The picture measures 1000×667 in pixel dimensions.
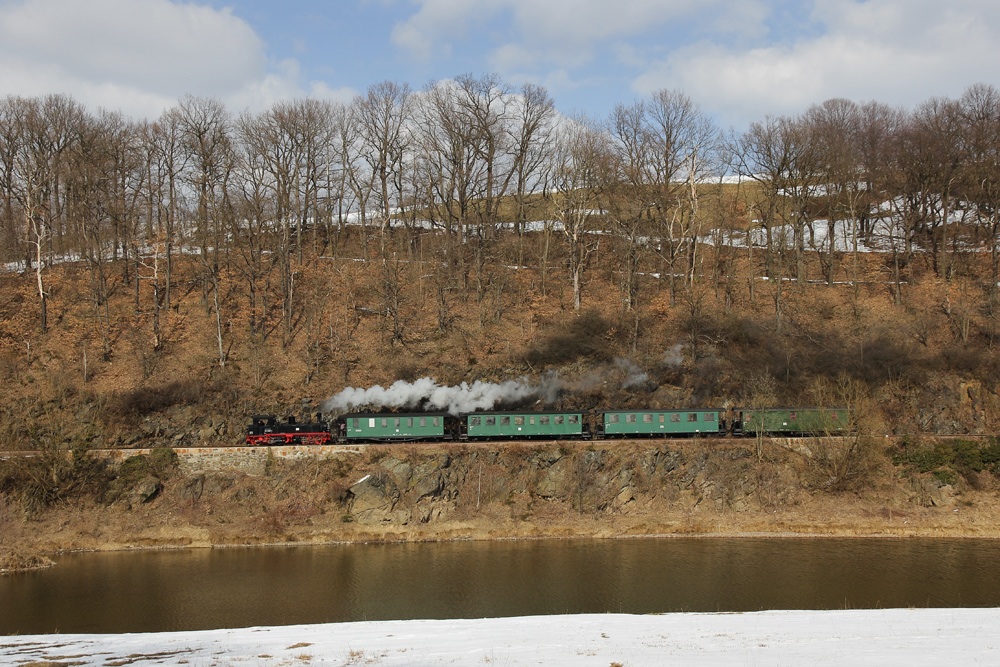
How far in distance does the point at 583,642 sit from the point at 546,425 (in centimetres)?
2466

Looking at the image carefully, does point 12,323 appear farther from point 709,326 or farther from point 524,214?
point 709,326

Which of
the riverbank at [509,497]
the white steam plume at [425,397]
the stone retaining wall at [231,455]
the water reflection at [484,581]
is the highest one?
the white steam plume at [425,397]

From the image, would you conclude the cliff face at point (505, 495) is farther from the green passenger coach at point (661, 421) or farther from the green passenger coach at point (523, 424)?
the green passenger coach at point (661, 421)

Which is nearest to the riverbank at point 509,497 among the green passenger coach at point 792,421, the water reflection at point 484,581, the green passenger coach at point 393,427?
the green passenger coach at point 792,421

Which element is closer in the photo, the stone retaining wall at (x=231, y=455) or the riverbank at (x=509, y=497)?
the riverbank at (x=509, y=497)

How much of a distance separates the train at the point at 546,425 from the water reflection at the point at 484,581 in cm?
832

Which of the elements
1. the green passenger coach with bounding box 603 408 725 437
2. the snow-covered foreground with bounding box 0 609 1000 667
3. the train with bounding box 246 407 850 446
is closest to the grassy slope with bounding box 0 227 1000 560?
the train with bounding box 246 407 850 446

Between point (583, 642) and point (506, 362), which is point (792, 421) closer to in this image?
point (506, 362)

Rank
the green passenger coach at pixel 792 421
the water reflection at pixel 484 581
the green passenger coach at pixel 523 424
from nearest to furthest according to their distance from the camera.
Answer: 1. the water reflection at pixel 484 581
2. the green passenger coach at pixel 792 421
3. the green passenger coach at pixel 523 424

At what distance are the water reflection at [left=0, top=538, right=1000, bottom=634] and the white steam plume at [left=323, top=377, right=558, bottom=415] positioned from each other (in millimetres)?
10801

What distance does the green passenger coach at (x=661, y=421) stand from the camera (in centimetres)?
4606

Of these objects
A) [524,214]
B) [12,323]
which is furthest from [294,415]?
[524,214]

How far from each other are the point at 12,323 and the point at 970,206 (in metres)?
78.4

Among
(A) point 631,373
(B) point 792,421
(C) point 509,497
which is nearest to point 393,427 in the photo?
(C) point 509,497
